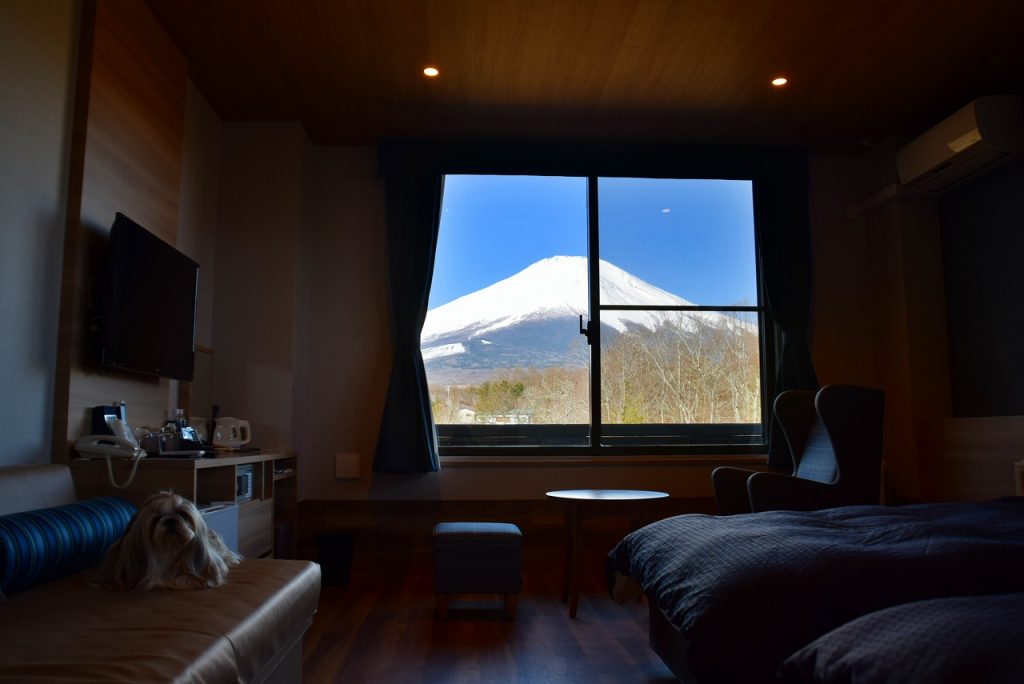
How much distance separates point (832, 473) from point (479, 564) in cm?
177

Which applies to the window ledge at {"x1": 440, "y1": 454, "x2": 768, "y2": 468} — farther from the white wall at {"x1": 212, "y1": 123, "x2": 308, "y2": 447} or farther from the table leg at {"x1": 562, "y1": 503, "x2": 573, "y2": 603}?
the white wall at {"x1": 212, "y1": 123, "x2": 308, "y2": 447}

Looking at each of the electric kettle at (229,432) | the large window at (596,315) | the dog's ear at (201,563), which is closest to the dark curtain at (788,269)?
the large window at (596,315)

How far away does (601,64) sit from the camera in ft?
13.2

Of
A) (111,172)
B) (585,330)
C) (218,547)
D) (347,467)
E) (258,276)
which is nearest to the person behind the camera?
(218,547)

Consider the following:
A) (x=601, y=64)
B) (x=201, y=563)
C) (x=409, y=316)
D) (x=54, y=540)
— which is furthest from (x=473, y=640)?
(x=601, y=64)

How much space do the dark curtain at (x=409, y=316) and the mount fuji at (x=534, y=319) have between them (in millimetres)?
262

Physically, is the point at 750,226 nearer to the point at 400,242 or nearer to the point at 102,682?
the point at 400,242

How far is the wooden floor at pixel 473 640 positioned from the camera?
281 cm

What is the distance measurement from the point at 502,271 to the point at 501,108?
1117mm

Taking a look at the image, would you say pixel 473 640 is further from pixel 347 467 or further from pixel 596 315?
pixel 596 315

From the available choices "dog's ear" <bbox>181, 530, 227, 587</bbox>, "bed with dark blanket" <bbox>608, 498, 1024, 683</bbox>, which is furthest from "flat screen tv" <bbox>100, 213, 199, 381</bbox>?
"bed with dark blanket" <bbox>608, 498, 1024, 683</bbox>

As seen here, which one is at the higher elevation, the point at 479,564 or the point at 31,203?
the point at 31,203

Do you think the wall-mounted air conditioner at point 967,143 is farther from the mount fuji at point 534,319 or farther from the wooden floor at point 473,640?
the wooden floor at point 473,640

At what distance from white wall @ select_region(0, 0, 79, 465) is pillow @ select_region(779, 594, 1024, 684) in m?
2.61
